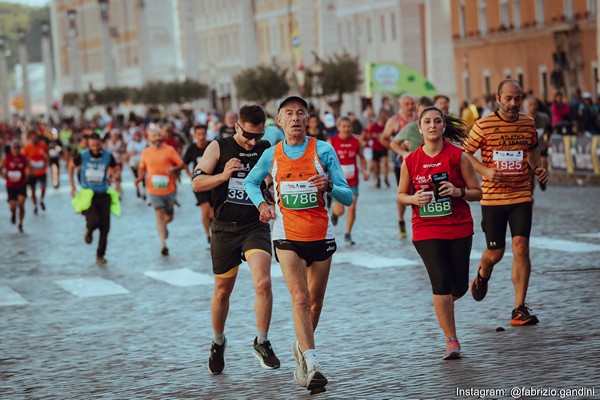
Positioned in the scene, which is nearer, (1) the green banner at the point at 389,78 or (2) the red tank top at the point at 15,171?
(2) the red tank top at the point at 15,171

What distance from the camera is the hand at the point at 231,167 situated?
10430 millimetres

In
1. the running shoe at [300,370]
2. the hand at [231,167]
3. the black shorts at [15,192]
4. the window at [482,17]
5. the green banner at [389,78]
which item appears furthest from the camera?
the window at [482,17]

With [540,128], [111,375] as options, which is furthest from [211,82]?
[111,375]

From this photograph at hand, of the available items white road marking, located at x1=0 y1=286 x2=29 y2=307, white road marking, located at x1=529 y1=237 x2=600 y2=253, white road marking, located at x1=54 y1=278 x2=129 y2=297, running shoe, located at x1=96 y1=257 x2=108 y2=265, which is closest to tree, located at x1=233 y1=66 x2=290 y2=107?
running shoe, located at x1=96 y1=257 x2=108 y2=265

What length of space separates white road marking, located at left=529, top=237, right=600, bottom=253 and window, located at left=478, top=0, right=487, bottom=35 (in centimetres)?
4269

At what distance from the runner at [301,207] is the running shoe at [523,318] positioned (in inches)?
93.3

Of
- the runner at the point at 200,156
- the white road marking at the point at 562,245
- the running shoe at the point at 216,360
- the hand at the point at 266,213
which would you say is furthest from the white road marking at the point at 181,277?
the hand at the point at 266,213

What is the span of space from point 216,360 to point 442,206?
1739 millimetres

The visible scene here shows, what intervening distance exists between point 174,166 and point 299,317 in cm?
1190

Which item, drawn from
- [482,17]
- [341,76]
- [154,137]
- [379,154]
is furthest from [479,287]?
[341,76]

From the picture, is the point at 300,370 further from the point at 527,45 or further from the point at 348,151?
the point at 527,45

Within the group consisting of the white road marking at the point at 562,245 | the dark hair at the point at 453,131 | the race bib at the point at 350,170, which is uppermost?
the dark hair at the point at 453,131

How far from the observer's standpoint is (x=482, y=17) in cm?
6178

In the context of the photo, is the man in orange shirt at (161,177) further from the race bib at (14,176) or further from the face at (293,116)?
the face at (293,116)
